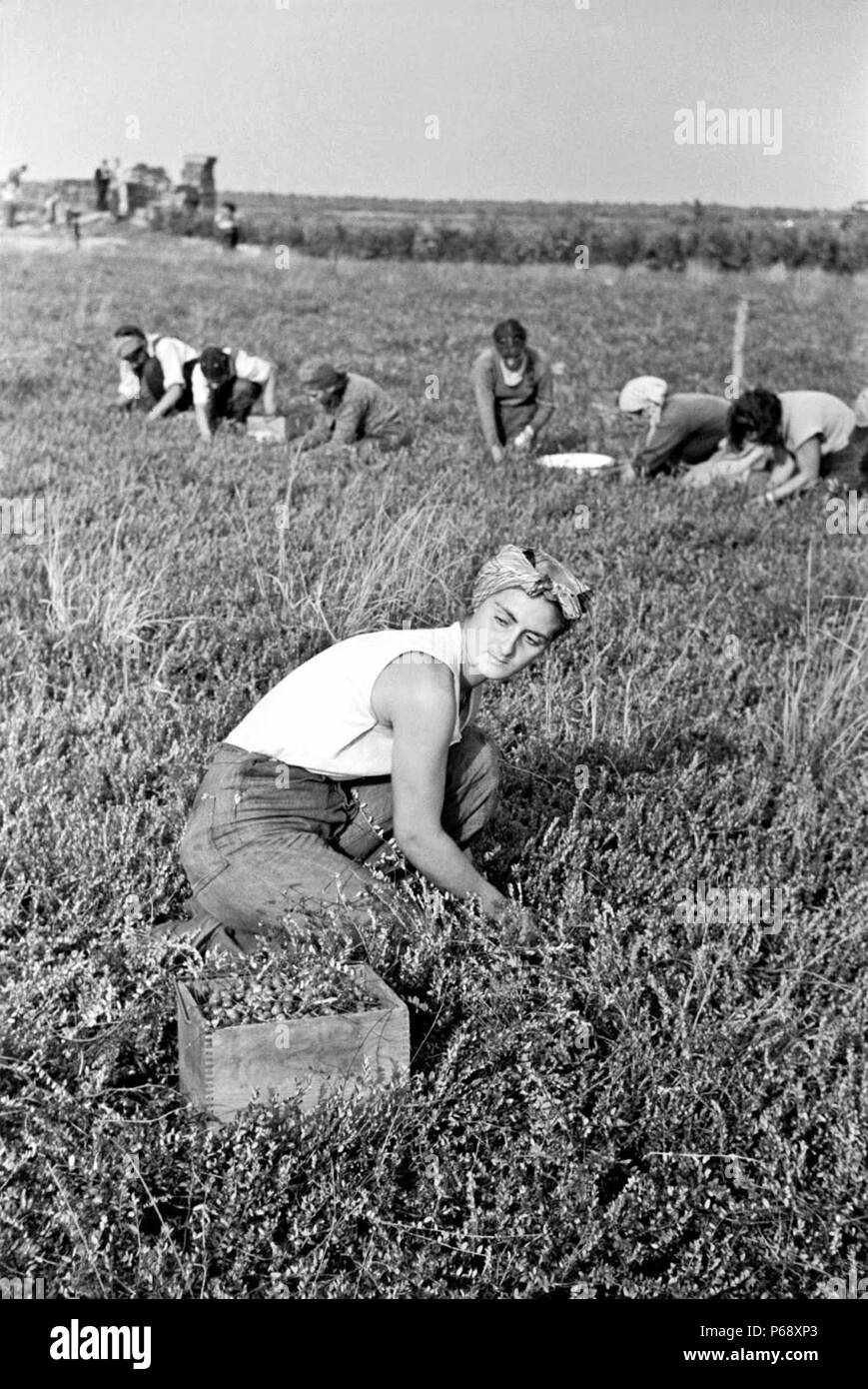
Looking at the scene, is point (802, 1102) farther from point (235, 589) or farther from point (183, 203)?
point (183, 203)

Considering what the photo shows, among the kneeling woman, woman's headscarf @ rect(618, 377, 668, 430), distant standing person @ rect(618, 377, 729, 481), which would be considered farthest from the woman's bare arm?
woman's headscarf @ rect(618, 377, 668, 430)

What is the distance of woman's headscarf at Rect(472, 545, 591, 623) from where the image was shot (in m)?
3.12

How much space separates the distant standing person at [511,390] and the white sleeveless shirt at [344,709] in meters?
6.71

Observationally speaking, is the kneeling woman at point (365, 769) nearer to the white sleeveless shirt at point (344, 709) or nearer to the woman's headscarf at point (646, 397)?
the white sleeveless shirt at point (344, 709)

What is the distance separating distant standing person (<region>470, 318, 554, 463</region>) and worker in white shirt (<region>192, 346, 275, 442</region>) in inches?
74.7

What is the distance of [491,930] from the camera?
126 inches

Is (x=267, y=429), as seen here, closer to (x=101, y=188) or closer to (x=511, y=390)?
(x=511, y=390)

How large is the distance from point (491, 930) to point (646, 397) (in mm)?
7200

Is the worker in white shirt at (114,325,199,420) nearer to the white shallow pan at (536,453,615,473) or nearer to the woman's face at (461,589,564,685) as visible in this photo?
the white shallow pan at (536,453,615,473)

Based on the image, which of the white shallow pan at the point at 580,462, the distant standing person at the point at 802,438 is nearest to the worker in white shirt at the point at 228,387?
the white shallow pan at the point at 580,462

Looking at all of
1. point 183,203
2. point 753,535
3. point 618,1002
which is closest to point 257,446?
point 753,535

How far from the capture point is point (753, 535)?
7840 mm

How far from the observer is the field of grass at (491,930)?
8.67ft

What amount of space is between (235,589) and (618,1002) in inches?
118
